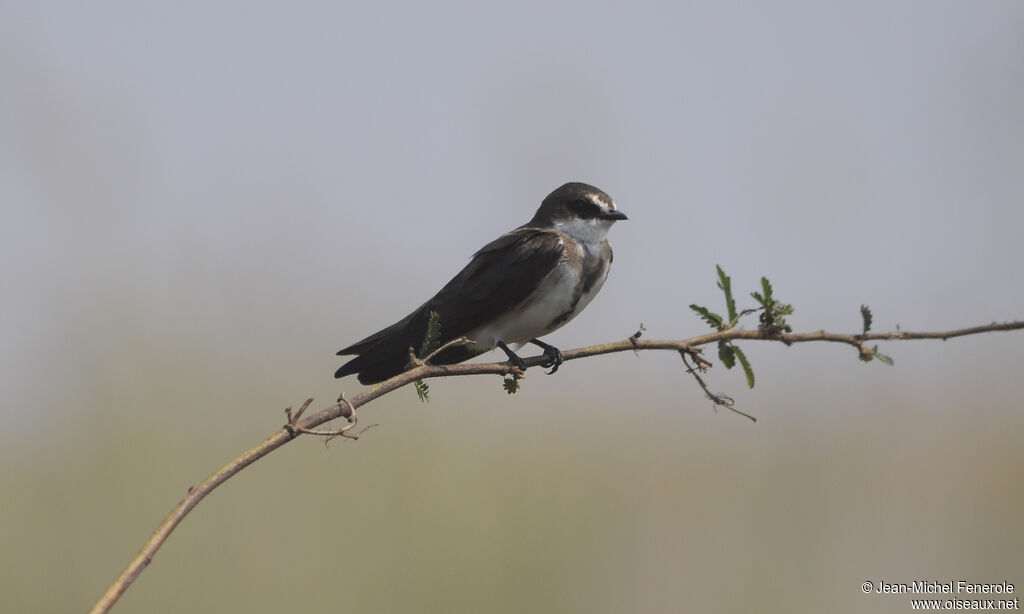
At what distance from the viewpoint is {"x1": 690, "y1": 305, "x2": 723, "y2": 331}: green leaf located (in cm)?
284

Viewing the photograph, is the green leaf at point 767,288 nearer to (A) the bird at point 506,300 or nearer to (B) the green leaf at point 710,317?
(B) the green leaf at point 710,317

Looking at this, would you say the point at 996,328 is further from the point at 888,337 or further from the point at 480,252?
the point at 480,252

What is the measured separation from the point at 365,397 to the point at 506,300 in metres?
2.46

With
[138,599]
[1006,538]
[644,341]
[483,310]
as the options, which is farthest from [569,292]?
[1006,538]

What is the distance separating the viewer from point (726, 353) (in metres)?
2.86

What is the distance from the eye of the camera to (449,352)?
4781mm

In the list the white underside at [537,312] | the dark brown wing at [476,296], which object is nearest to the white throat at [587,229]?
the dark brown wing at [476,296]

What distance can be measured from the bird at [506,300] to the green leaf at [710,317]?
1.59m

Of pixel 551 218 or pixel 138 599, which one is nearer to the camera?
pixel 551 218

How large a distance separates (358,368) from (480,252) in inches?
34.2

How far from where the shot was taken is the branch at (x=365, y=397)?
1657mm

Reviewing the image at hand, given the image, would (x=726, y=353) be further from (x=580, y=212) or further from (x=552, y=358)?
(x=580, y=212)

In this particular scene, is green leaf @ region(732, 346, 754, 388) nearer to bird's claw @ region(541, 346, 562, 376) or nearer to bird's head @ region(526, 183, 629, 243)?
bird's claw @ region(541, 346, 562, 376)

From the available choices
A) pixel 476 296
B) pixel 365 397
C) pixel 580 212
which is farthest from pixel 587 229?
pixel 365 397
